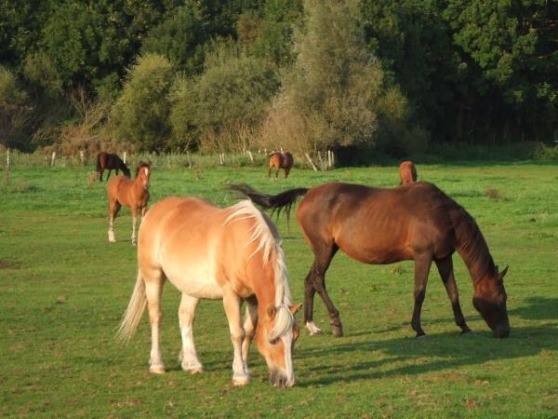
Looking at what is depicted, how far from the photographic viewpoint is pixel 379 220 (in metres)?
11.7

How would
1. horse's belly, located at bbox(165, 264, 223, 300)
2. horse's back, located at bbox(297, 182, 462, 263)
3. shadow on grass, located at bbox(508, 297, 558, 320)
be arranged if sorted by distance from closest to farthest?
horse's belly, located at bbox(165, 264, 223, 300), horse's back, located at bbox(297, 182, 462, 263), shadow on grass, located at bbox(508, 297, 558, 320)

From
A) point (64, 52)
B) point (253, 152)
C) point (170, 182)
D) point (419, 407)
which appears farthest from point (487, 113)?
point (419, 407)

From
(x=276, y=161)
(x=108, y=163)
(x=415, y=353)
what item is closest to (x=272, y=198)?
(x=415, y=353)

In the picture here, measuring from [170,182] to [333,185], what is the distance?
23222 millimetres

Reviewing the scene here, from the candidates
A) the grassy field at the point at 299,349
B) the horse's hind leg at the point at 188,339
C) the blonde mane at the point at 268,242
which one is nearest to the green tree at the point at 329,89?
the grassy field at the point at 299,349

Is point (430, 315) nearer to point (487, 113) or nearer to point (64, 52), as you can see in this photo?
point (64, 52)

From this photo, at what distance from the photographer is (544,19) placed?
67938mm

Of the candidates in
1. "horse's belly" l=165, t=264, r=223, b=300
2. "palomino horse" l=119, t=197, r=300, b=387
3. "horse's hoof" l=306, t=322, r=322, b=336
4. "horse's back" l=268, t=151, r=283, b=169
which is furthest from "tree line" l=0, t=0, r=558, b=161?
"horse's belly" l=165, t=264, r=223, b=300

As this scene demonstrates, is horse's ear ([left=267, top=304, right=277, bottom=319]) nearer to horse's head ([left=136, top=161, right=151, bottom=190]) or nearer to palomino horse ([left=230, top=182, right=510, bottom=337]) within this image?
palomino horse ([left=230, top=182, right=510, bottom=337])

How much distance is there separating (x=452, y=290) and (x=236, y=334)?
3865 mm

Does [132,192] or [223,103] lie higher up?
[223,103]

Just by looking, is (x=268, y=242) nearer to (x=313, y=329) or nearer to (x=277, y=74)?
(x=313, y=329)

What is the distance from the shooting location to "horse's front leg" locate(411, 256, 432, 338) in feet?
36.9

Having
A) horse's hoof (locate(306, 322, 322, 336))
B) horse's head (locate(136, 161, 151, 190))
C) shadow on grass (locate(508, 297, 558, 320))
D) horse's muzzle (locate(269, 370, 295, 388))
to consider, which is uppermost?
horse's head (locate(136, 161, 151, 190))
